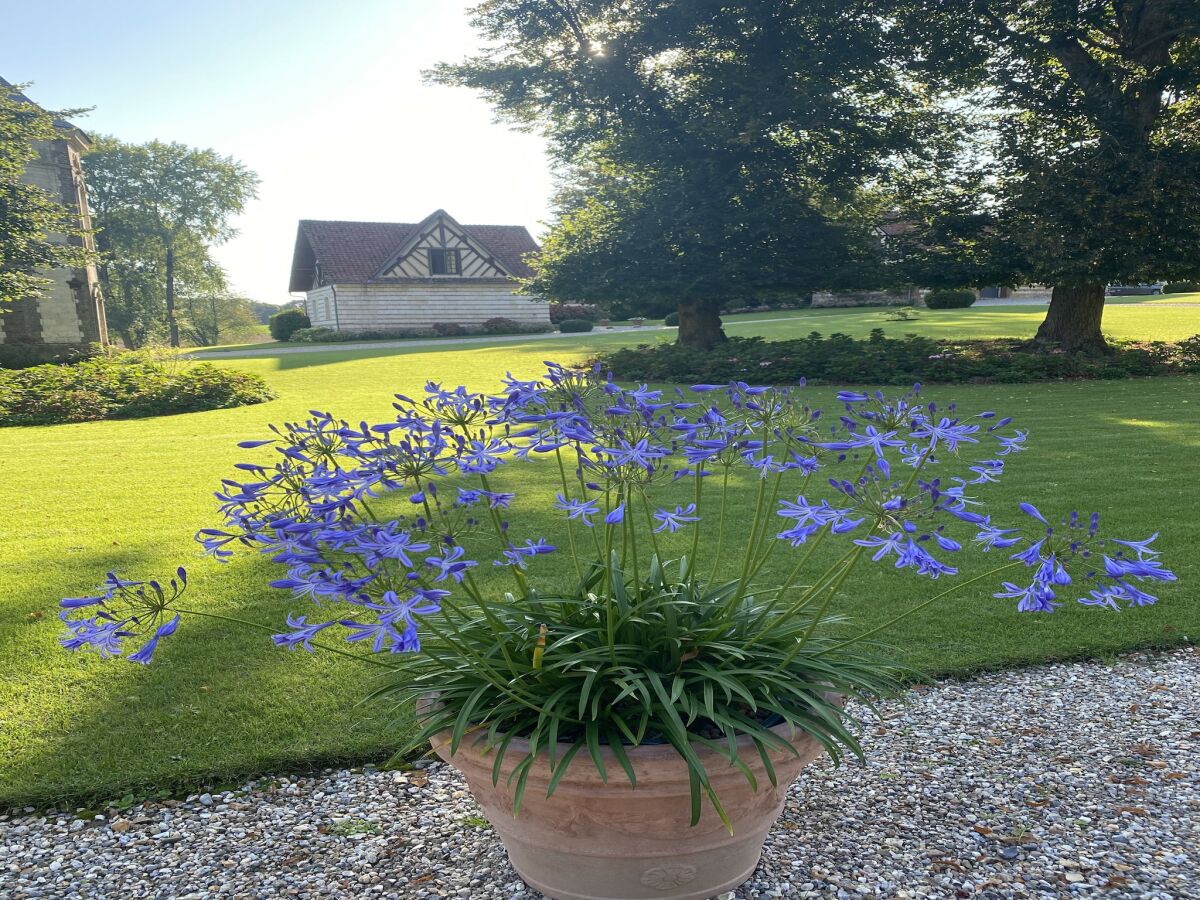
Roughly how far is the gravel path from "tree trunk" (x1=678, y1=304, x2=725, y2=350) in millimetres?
15841

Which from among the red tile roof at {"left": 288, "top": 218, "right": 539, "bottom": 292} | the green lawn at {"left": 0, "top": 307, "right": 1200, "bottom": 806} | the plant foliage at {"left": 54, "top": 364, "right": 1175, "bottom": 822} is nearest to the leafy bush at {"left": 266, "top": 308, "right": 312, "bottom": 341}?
the red tile roof at {"left": 288, "top": 218, "right": 539, "bottom": 292}

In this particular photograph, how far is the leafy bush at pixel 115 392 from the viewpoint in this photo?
13086 millimetres

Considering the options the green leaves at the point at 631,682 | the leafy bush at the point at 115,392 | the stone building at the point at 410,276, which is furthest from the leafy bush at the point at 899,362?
the stone building at the point at 410,276

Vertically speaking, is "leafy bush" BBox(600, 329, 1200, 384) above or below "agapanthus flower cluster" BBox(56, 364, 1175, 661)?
below

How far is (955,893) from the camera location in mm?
2207

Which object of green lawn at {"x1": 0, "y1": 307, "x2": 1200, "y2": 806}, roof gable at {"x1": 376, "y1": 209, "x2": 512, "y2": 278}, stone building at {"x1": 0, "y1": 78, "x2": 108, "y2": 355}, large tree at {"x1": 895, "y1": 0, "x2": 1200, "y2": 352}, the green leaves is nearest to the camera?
the green leaves

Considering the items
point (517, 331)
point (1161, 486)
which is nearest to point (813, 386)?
point (1161, 486)

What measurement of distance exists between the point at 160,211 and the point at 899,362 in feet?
160

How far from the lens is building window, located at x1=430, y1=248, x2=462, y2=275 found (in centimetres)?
4003

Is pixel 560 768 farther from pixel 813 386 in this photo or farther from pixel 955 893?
pixel 813 386

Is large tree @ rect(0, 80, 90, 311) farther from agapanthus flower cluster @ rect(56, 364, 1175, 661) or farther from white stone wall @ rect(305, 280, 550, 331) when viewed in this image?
white stone wall @ rect(305, 280, 550, 331)

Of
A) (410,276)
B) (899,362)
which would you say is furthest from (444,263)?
(899,362)

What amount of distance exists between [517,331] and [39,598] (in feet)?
111

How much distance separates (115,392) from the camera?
13836 millimetres
